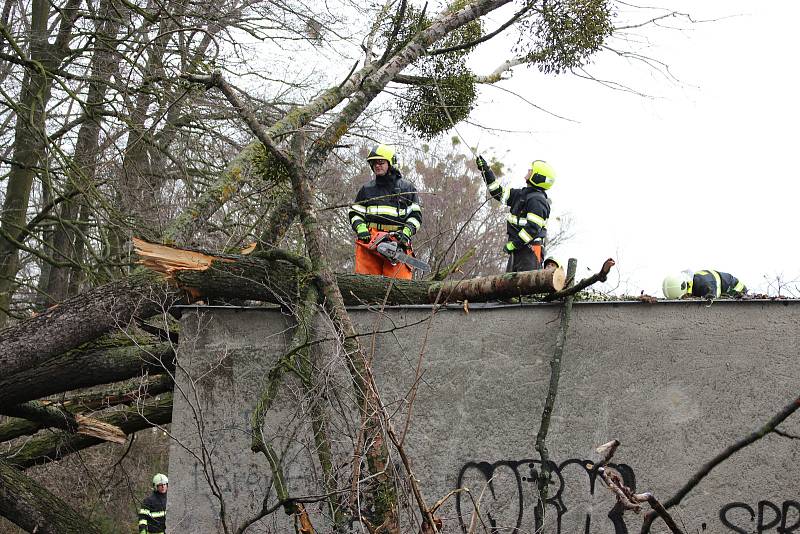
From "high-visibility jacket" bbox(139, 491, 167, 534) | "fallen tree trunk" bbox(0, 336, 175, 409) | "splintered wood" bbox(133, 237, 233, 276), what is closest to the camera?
"splintered wood" bbox(133, 237, 233, 276)

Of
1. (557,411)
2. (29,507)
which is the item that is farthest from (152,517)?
(557,411)

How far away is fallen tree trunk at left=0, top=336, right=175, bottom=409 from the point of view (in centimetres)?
662

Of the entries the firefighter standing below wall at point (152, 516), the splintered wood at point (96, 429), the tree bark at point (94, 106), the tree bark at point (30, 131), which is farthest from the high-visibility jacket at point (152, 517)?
the tree bark at point (30, 131)

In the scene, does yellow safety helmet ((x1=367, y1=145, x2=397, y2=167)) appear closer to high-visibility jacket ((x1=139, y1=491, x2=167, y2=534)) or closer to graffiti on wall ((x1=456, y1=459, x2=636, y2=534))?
graffiti on wall ((x1=456, y1=459, x2=636, y2=534))

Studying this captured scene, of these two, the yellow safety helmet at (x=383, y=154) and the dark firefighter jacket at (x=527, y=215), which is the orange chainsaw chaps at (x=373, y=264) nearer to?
the yellow safety helmet at (x=383, y=154)

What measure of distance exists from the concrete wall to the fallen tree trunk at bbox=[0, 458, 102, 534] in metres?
1.48

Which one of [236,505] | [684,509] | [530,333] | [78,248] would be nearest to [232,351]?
[236,505]

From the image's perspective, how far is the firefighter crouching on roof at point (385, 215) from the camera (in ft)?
26.1

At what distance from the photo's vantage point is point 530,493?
6047 millimetres

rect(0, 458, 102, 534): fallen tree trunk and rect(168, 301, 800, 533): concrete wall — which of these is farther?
rect(0, 458, 102, 534): fallen tree trunk

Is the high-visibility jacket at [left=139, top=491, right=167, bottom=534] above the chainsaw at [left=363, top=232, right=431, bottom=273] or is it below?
below

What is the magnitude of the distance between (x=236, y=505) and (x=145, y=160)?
5331mm

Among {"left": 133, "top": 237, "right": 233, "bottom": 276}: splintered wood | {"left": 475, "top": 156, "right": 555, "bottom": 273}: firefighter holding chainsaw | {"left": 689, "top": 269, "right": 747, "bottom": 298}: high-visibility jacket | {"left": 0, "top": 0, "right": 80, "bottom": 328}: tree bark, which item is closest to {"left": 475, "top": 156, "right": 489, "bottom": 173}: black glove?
{"left": 475, "top": 156, "right": 555, "bottom": 273}: firefighter holding chainsaw

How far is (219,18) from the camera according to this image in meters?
8.93
